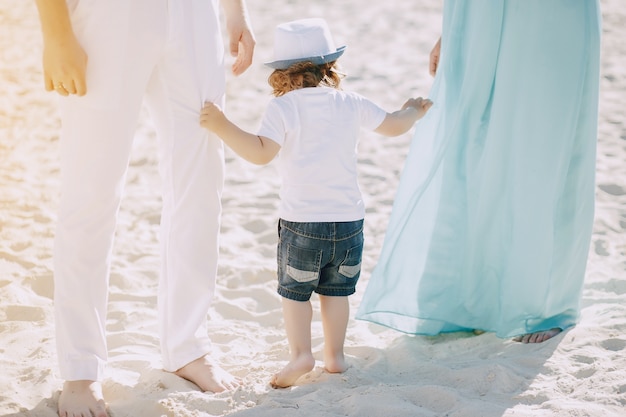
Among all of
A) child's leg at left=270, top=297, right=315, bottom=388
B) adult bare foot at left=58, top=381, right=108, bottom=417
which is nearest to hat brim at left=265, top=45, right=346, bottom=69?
child's leg at left=270, top=297, right=315, bottom=388

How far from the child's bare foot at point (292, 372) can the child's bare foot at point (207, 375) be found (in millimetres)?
131

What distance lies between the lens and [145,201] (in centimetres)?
486

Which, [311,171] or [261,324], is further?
[261,324]

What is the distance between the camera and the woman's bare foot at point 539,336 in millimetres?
3141

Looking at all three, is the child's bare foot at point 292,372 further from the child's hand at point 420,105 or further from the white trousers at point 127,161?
the child's hand at point 420,105

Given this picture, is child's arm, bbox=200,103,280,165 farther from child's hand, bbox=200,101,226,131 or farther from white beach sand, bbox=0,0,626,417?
white beach sand, bbox=0,0,626,417

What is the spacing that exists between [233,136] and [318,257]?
1.57 ft

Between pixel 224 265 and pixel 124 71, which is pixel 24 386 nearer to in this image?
pixel 124 71

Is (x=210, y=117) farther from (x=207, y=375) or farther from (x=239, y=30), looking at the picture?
(x=207, y=375)

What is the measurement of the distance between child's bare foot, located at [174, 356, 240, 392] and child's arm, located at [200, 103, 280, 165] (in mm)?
696

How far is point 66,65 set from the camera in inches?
94.0

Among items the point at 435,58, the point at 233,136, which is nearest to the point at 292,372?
the point at 233,136

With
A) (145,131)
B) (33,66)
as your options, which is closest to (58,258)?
(145,131)

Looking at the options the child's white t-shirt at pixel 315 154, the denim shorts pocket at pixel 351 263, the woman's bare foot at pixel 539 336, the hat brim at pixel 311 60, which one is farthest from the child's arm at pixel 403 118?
the woman's bare foot at pixel 539 336
